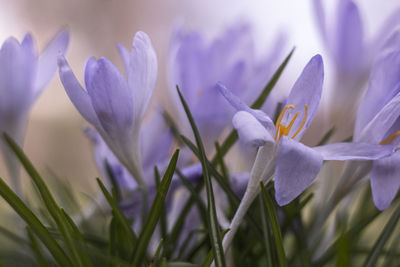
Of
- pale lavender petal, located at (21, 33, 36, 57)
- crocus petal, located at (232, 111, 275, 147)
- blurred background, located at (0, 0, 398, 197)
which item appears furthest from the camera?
blurred background, located at (0, 0, 398, 197)

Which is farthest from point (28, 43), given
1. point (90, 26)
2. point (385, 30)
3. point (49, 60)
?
point (90, 26)

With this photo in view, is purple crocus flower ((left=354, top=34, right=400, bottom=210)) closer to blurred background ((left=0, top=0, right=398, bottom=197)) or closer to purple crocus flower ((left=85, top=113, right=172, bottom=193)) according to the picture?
purple crocus flower ((left=85, top=113, right=172, bottom=193))

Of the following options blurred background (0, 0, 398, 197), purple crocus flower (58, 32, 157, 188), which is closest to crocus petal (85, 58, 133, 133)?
purple crocus flower (58, 32, 157, 188)

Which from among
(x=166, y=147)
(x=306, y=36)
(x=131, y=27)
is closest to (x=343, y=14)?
(x=166, y=147)

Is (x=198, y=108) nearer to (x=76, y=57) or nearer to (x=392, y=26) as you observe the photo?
(x=392, y=26)

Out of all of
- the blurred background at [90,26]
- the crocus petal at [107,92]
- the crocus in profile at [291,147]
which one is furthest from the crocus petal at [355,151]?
the blurred background at [90,26]

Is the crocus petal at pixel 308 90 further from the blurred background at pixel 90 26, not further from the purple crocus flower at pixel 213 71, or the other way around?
the blurred background at pixel 90 26
